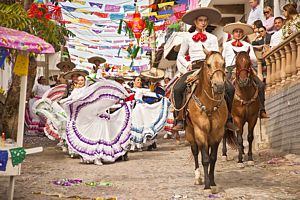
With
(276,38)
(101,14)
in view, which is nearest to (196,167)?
(276,38)

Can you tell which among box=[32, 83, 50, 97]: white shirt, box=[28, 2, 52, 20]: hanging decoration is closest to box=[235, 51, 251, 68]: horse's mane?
box=[28, 2, 52, 20]: hanging decoration

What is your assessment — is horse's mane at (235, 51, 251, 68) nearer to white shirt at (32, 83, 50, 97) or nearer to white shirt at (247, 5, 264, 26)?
white shirt at (247, 5, 264, 26)

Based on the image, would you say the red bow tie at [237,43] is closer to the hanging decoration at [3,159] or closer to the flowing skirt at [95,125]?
the flowing skirt at [95,125]

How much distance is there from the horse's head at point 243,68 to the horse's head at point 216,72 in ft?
9.54

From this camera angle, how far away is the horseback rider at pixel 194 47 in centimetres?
796

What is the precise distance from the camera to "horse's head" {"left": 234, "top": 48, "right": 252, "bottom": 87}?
9617 millimetres

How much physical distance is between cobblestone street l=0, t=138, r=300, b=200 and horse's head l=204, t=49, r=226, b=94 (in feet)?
4.80

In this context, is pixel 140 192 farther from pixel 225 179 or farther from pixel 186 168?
pixel 186 168

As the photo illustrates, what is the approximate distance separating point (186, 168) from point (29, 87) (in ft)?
15.7

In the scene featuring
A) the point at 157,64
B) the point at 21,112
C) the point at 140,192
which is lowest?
the point at 140,192

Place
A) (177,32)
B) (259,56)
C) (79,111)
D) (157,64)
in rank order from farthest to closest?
(157,64), (177,32), (259,56), (79,111)

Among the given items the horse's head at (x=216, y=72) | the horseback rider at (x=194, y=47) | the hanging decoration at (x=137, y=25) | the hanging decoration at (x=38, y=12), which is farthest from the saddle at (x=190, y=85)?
the hanging decoration at (x=137, y=25)

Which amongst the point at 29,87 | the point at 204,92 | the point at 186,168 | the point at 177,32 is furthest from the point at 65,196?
the point at 177,32

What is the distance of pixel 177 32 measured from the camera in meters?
30.7
